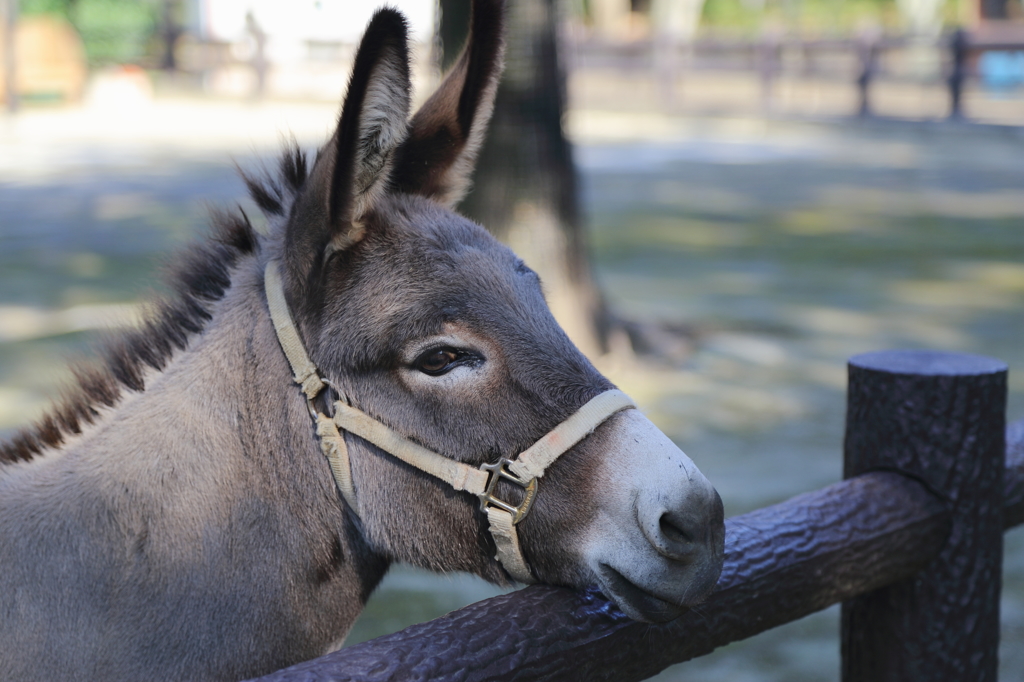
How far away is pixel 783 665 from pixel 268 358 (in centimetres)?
244

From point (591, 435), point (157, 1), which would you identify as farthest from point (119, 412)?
point (157, 1)

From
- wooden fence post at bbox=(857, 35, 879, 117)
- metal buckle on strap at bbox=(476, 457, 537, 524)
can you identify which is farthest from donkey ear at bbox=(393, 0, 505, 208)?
wooden fence post at bbox=(857, 35, 879, 117)

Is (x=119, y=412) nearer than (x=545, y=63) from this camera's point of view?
Yes

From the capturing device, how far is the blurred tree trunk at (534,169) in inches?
229

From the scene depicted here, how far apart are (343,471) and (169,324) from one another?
0.46 meters

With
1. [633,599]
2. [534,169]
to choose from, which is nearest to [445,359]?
[633,599]

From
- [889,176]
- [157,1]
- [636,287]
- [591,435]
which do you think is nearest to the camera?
[591,435]

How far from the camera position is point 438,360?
1.67 meters

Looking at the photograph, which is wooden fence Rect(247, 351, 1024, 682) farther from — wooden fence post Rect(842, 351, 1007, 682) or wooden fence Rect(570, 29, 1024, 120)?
wooden fence Rect(570, 29, 1024, 120)

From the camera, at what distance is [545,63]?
19.3 ft

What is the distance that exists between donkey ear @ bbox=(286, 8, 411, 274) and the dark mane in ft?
0.74

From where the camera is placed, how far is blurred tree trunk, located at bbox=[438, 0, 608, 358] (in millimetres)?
5809

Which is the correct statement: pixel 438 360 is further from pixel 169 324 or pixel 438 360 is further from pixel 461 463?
pixel 169 324

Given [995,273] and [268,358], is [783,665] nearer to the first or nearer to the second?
[268,358]
